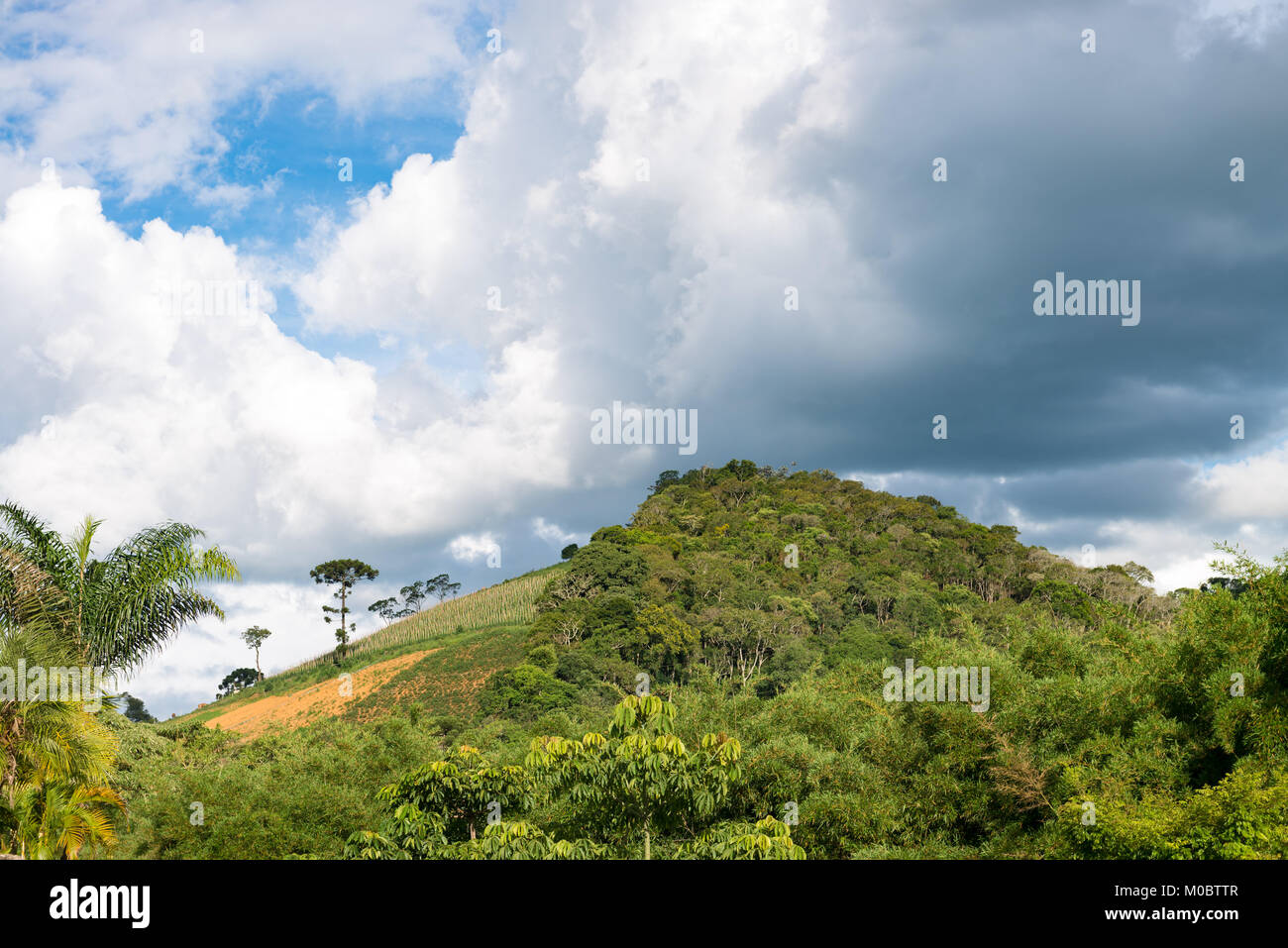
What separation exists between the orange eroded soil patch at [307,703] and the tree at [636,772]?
189 feet

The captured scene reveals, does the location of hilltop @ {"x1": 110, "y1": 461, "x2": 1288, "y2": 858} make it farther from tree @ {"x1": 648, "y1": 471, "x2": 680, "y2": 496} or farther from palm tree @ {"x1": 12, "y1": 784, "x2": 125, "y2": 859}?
tree @ {"x1": 648, "y1": 471, "x2": 680, "y2": 496}

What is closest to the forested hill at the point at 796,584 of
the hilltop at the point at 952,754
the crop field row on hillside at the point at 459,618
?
the hilltop at the point at 952,754

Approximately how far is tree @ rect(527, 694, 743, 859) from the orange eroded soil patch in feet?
189

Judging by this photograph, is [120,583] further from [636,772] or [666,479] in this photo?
[666,479]

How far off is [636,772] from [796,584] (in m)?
60.6

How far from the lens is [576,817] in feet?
44.6

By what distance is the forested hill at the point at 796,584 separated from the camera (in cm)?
5794

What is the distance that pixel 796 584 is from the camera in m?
70.7

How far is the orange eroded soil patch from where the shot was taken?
6671cm

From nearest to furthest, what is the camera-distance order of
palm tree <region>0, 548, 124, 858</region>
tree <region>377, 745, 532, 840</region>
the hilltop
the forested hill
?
the hilltop < palm tree <region>0, 548, 124, 858</region> < tree <region>377, 745, 532, 840</region> < the forested hill

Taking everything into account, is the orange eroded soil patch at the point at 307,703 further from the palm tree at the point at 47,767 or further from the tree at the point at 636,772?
the tree at the point at 636,772

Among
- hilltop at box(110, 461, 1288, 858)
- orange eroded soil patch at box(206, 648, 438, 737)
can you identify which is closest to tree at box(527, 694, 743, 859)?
hilltop at box(110, 461, 1288, 858)
